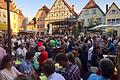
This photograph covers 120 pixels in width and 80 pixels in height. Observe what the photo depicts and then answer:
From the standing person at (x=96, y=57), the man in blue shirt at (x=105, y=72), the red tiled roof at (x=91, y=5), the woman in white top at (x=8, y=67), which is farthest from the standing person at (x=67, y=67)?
the red tiled roof at (x=91, y=5)

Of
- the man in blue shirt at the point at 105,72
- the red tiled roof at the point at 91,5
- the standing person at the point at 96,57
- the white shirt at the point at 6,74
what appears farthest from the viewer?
the red tiled roof at the point at 91,5

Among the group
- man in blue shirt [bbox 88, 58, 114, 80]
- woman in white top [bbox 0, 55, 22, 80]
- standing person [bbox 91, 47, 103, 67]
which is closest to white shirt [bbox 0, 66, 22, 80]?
woman in white top [bbox 0, 55, 22, 80]

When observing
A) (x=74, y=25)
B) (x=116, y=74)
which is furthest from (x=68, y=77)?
(x=74, y=25)

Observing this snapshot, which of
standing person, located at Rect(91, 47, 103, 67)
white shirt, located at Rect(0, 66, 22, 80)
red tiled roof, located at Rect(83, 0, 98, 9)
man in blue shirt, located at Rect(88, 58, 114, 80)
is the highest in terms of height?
red tiled roof, located at Rect(83, 0, 98, 9)

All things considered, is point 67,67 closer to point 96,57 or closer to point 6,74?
point 6,74

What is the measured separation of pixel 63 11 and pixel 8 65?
7864 cm

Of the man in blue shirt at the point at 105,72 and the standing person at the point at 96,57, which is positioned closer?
the man in blue shirt at the point at 105,72

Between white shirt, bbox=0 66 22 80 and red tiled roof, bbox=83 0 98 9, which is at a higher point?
red tiled roof, bbox=83 0 98 9

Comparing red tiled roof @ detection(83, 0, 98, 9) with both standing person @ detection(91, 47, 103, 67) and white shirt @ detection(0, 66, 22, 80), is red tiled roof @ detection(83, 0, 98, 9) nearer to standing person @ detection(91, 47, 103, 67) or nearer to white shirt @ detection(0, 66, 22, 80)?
standing person @ detection(91, 47, 103, 67)

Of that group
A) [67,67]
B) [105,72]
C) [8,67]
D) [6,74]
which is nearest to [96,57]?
[67,67]

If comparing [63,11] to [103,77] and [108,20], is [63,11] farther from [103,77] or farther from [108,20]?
[103,77]

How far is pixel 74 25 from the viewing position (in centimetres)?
4797

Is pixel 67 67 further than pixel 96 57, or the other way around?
pixel 96 57

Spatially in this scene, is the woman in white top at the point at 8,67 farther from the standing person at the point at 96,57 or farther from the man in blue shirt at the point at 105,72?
the standing person at the point at 96,57
